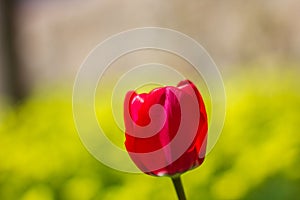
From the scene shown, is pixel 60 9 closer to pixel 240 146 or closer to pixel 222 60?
pixel 222 60

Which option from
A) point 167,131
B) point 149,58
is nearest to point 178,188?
point 167,131

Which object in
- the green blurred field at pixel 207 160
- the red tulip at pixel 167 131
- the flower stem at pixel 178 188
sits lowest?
the green blurred field at pixel 207 160

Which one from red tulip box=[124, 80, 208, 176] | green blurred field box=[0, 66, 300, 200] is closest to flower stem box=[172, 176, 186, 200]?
red tulip box=[124, 80, 208, 176]

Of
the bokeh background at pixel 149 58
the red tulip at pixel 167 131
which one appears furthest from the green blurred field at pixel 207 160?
the red tulip at pixel 167 131

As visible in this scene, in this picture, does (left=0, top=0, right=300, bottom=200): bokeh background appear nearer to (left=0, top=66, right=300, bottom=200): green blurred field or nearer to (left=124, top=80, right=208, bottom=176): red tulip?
(left=0, top=66, right=300, bottom=200): green blurred field

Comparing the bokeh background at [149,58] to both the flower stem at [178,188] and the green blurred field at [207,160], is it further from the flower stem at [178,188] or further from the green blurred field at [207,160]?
the flower stem at [178,188]

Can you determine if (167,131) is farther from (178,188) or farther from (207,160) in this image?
(207,160)

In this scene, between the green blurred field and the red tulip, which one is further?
the green blurred field

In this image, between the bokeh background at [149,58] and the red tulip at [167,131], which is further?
the bokeh background at [149,58]

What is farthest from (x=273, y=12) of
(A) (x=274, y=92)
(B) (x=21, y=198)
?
(B) (x=21, y=198)
